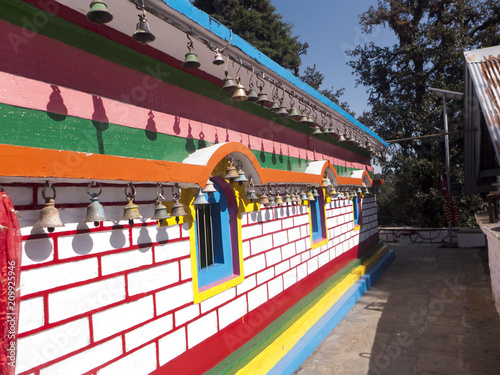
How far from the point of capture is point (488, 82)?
6.84 meters

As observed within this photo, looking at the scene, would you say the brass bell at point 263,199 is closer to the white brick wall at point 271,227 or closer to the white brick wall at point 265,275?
the white brick wall at point 271,227

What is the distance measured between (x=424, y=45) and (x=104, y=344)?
23.8 m

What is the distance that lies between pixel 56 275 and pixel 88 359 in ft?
2.61

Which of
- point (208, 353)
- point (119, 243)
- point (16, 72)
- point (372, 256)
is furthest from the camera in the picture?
point (372, 256)

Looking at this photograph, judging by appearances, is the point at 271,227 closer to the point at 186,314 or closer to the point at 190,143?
the point at 190,143

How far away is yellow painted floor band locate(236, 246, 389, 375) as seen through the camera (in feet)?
15.1

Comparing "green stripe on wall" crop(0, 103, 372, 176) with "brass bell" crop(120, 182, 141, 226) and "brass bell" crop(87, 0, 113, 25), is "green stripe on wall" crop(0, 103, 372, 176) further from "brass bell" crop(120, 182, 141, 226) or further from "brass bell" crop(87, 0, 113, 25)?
"brass bell" crop(87, 0, 113, 25)

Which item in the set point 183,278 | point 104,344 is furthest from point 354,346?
point 104,344

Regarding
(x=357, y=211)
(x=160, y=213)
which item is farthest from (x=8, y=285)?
(x=357, y=211)

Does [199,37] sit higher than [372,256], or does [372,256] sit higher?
[199,37]

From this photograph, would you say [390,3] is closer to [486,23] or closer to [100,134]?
[486,23]

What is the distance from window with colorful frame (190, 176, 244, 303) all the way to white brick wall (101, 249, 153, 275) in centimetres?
123

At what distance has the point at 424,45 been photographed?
831 inches

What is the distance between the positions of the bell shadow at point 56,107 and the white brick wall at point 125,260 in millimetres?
1318
